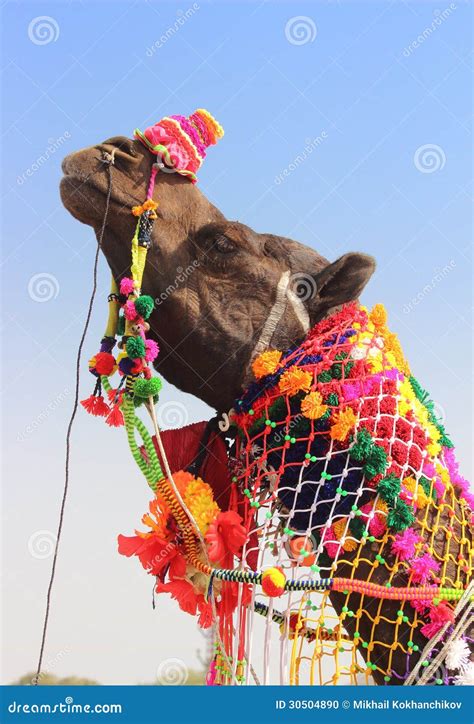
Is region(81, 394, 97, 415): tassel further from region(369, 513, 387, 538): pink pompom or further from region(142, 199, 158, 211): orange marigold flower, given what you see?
region(369, 513, 387, 538): pink pompom

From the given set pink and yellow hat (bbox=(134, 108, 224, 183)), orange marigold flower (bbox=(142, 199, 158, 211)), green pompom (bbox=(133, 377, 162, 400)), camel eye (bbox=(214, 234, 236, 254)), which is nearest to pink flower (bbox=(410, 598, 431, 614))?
green pompom (bbox=(133, 377, 162, 400))

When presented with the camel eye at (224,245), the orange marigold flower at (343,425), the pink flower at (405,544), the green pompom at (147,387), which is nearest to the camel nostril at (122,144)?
the camel eye at (224,245)

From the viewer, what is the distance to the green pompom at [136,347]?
373cm

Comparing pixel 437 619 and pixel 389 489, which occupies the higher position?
pixel 389 489

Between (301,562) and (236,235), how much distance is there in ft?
5.48

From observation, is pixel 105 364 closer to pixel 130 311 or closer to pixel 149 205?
pixel 130 311

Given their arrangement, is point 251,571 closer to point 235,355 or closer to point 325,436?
point 325,436

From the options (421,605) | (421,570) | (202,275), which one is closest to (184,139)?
(202,275)

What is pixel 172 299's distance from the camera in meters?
3.92

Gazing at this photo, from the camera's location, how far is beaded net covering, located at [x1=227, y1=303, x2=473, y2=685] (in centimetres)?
360

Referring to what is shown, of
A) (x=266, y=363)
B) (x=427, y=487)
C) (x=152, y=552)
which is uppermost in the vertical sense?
(x=427, y=487)

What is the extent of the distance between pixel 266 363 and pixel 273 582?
107 centimetres

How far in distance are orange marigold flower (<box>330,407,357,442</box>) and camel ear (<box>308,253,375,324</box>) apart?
0.67m

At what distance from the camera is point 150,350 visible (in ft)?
12.4
